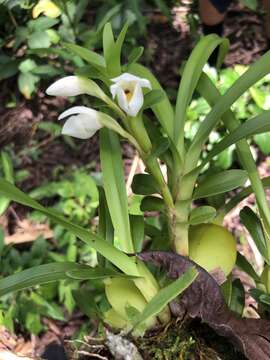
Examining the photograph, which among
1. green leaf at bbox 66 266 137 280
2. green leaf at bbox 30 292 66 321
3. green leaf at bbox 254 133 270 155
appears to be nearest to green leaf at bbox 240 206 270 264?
green leaf at bbox 66 266 137 280

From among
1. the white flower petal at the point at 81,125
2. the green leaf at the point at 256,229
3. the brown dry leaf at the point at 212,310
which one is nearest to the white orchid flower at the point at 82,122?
the white flower petal at the point at 81,125

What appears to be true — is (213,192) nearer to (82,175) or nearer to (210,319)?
(210,319)

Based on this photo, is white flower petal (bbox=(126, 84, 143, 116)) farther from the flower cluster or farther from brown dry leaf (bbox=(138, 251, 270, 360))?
brown dry leaf (bbox=(138, 251, 270, 360))

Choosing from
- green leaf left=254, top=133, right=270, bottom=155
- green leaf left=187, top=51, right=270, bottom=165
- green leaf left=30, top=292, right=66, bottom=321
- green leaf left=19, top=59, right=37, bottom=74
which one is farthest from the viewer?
green leaf left=19, top=59, right=37, bottom=74

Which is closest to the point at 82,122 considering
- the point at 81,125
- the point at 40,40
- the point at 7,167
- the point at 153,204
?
the point at 81,125

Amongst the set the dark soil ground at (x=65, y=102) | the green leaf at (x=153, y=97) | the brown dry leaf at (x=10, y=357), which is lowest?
the dark soil ground at (x=65, y=102)

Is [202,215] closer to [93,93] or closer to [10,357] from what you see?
[93,93]

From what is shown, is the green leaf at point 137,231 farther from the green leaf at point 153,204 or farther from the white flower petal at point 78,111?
the white flower petal at point 78,111
